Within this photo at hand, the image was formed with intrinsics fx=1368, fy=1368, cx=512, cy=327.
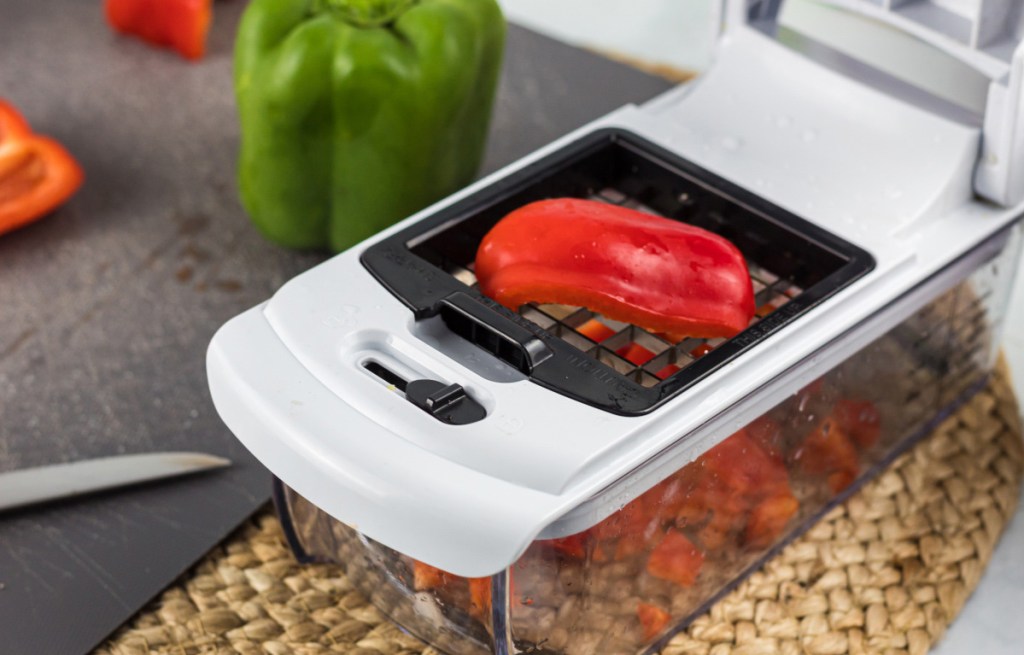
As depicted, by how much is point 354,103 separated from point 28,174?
1.29ft

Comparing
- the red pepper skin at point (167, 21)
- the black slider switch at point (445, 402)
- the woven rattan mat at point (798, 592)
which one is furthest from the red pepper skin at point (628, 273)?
the red pepper skin at point (167, 21)

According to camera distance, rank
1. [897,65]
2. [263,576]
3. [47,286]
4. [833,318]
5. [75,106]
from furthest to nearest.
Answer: [75,106]
[47,286]
[897,65]
[263,576]
[833,318]

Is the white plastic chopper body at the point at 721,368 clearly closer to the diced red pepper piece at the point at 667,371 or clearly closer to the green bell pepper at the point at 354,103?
the diced red pepper piece at the point at 667,371

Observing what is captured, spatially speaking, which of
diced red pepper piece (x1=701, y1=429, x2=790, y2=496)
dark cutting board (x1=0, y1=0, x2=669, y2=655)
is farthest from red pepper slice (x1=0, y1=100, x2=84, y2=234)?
diced red pepper piece (x1=701, y1=429, x2=790, y2=496)

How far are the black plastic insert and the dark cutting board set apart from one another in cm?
28

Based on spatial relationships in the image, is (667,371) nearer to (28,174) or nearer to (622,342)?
(622,342)

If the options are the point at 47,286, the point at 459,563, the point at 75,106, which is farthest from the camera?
the point at 75,106

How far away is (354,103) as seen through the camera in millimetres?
1296

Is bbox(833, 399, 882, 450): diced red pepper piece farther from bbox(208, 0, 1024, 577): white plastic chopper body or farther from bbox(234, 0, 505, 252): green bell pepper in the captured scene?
bbox(234, 0, 505, 252): green bell pepper

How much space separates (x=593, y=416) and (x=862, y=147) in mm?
415

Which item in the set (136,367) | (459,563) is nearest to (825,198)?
(459,563)

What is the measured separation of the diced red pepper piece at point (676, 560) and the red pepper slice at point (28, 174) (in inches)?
31.4

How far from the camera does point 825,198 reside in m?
1.10

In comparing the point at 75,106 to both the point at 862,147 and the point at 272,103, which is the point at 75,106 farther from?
the point at 862,147
